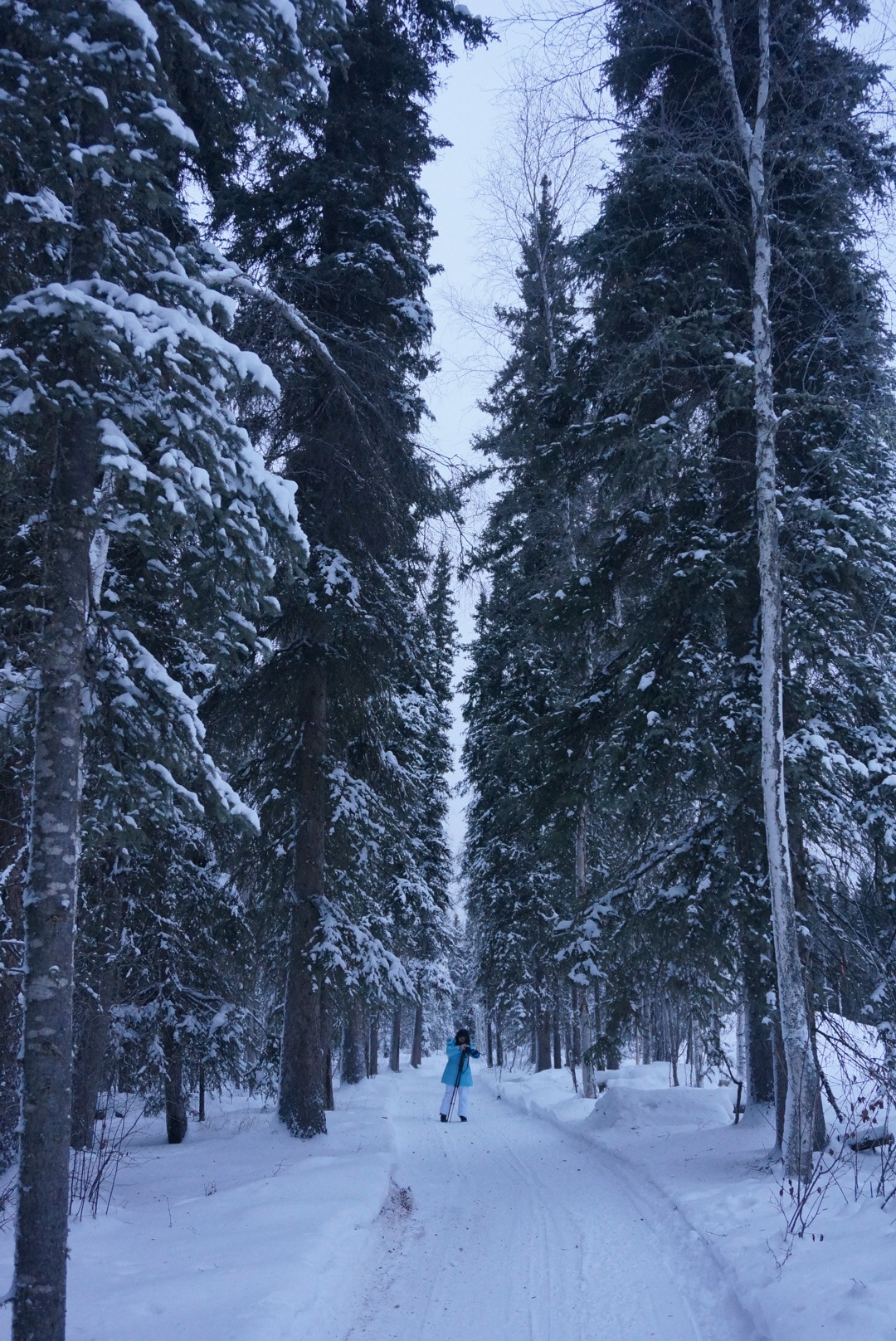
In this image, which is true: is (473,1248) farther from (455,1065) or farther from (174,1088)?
(455,1065)

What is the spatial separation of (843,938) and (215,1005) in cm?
936

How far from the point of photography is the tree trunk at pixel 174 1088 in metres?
12.8

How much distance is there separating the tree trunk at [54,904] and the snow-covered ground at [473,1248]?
0.86 metres

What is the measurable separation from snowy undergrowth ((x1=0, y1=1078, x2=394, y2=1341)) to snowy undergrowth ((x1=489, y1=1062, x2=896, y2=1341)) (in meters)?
2.66

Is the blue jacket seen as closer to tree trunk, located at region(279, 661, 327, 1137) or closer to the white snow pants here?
the white snow pants

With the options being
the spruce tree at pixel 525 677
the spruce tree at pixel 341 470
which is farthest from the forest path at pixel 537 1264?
the spruce tree at pixel 525 677

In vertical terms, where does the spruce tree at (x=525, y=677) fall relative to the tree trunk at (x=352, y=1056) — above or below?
above

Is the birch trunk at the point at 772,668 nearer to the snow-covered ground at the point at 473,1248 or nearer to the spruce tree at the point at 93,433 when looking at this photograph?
the snow-covered ground at the point at 473,1248

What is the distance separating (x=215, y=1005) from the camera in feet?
43.0

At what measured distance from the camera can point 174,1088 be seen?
13359 millimetres

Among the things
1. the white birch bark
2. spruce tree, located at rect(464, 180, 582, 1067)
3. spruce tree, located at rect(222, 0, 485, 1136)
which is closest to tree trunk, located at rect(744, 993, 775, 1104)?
spruce tree, located at rect(464, 180, 582, 1067)

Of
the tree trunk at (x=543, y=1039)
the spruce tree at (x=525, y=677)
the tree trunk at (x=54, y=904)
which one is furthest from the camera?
the tree trunk at (x=543, y=1039)

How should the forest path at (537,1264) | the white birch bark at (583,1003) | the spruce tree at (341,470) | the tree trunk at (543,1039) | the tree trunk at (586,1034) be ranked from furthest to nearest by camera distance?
1. the tree trunk at (543,1039)
2. the tree trunk at (586,1034)
3. the white birch bark at (583,1003)
4. the spruce tree at (341,470)
5. the forest path at (537,1264)

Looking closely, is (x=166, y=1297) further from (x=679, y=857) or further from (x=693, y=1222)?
(x=679, y=857)
